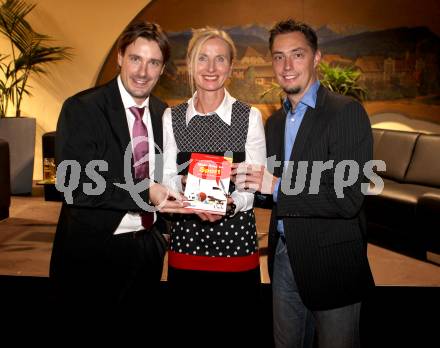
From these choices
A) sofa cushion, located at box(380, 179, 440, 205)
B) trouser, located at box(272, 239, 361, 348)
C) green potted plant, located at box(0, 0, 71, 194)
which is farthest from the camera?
green potted plant, located at box(0, 0, 71, 194)

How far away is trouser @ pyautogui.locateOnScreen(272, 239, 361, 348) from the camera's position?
212cm

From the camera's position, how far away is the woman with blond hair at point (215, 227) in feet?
7.29

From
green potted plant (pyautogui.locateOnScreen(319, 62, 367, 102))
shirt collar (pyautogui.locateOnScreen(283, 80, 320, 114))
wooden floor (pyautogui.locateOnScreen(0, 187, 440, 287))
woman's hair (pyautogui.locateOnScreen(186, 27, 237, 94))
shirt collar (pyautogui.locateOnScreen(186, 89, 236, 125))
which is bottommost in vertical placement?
wooden floor (pyautogui.locateOnScreen(0, 187, 440, 287))

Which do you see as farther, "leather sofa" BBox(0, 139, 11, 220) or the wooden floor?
"leather sofa" BBox(0, 139, 11, 220)

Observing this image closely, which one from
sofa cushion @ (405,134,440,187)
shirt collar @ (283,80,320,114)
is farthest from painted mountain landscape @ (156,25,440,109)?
shirt collar @ (283,80,320,114)

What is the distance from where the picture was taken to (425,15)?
7.65 meters

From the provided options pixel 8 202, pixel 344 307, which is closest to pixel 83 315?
pixel 344 307

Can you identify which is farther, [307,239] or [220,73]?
[220,73]

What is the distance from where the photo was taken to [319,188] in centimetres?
208

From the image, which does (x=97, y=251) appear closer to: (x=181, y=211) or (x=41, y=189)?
(x=181, y=211)

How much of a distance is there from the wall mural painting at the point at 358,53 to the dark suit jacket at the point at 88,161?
5670 mm

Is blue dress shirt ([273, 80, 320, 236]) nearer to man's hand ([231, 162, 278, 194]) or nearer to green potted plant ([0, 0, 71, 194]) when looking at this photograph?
man's hand ([231, 162, 278, 194])

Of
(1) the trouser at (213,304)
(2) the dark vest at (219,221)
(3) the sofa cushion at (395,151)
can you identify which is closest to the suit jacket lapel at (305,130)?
(2) the dark vest at (219,221)

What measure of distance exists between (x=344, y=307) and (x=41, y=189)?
6693 millimetres
